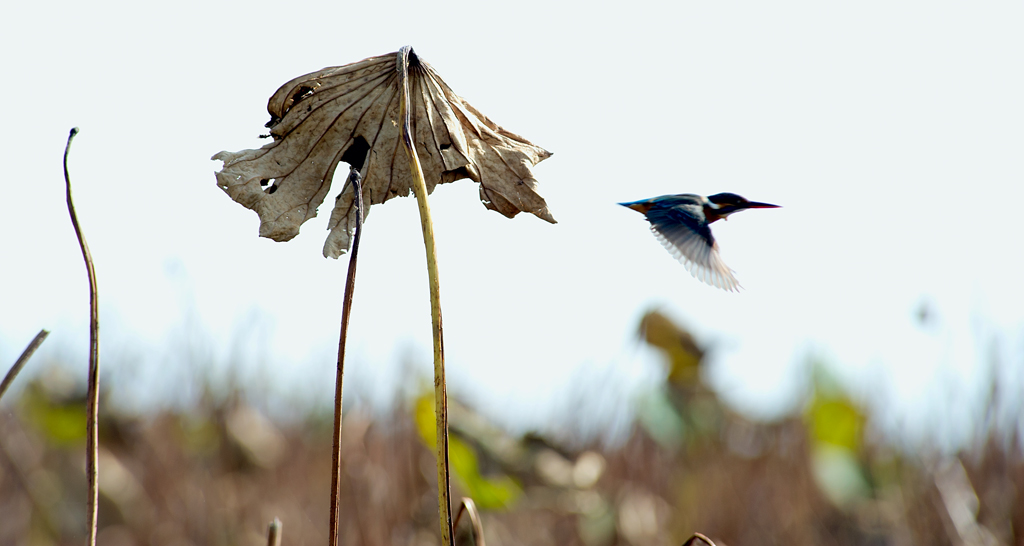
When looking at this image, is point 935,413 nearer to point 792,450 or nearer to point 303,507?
point 792,450

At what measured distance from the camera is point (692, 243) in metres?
1.97

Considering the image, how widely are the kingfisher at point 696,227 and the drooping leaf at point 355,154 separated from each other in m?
1.03

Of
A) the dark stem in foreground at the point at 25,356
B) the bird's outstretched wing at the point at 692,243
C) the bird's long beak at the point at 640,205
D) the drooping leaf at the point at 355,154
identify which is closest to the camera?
the dark stem in foreground at the point at 25,356

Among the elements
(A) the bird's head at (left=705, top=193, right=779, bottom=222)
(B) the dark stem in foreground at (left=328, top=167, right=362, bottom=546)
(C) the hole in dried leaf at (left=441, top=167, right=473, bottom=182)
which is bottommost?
(B) the dark stem in foreground at (left=328, top=167, right=362, bottom=546)

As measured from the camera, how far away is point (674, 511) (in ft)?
11.9

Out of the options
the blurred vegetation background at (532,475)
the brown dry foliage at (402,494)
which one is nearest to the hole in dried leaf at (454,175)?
the blurred vegetation background at (532,475)

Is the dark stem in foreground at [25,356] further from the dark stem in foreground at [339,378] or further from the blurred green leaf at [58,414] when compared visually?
the blurred green leaf at [58,414]

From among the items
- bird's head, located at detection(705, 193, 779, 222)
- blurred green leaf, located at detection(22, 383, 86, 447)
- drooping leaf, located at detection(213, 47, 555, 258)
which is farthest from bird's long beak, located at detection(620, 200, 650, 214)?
blurred green leaf, located at detection(22, 383, 86, 447)

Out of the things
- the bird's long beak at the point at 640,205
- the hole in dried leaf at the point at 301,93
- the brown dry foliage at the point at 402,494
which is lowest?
the brown dry foliage at the point at 402,494

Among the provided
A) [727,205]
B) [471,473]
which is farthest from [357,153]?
[727,205]

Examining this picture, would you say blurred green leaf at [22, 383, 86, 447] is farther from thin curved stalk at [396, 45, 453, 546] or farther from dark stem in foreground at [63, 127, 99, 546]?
thin curved stalk at [396, 45, 453, 546]

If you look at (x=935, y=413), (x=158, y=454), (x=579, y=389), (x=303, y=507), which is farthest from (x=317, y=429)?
(x=935, y=413)

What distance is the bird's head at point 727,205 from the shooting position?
177 cm

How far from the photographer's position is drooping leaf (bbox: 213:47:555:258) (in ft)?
2.74
